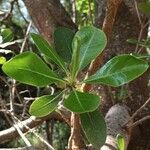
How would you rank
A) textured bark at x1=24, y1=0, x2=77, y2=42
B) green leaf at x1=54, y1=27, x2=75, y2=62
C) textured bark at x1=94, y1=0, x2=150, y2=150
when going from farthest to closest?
textured bark at x1=24, y1=0, x2=77, y2=42 → textured bark at x1=94, y1=0, x2=150, y2=150 → green leaf at x1=54, y1=27, x2=75, y2=62

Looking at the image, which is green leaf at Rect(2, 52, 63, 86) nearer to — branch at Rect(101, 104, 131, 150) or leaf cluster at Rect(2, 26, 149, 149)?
leaf cluster at Rect(2, 26, 149, 149)

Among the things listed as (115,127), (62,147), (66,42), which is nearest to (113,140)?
(115,127)

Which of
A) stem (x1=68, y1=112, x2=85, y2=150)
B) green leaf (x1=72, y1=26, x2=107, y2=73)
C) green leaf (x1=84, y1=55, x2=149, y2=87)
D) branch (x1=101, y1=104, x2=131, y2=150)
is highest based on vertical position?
green leaf (x1=72, y1=26, x2=107, y2=73)

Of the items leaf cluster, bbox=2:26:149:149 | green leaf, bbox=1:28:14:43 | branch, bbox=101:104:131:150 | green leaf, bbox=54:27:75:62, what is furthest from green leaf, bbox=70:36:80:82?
green leaf, bbox=1:28:14:43

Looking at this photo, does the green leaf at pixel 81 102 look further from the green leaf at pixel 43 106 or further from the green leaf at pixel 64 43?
the green leaf at pixel 64 43

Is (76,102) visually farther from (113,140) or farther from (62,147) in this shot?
(62,147)

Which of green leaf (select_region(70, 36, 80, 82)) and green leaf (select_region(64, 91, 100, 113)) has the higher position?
green leaf (select_region(70, 36, 80, 82))

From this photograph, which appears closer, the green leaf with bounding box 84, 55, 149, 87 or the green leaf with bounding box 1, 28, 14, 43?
the green leaf with bounding box 84, 55, 149, 87
